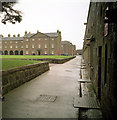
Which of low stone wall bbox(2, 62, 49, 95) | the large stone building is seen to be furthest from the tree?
the large stone building

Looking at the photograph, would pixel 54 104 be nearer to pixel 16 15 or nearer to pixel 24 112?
pixel 24 112

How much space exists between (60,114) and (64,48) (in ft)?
288

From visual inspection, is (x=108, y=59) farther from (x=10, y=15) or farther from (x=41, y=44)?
(x=41, y=44)

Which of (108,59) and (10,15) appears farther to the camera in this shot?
(10,15)

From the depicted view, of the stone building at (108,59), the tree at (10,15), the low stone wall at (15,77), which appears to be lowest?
the low stone wall at (15,77)

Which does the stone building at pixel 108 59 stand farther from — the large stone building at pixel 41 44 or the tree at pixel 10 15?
the large stone building at pixel 41 44

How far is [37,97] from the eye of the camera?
5629 mm

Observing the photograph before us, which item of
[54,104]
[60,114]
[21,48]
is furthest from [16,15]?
[21,48]

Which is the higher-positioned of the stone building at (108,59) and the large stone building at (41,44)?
the large stone building at (41,44)

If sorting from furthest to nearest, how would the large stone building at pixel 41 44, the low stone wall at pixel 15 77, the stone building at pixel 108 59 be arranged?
the large stone building at pixel 41 44 → the low stone wall at pixel 15 77 → the stone building at pixel 108 59

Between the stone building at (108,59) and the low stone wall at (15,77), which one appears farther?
the low stone wall at (15,77)

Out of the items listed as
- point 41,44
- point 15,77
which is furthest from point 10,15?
point 41,44

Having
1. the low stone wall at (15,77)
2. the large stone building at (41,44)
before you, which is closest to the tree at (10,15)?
the low stone wall at (15,77)

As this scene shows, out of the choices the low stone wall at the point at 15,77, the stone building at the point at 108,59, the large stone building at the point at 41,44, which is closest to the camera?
the stone building at the point at 108,59
